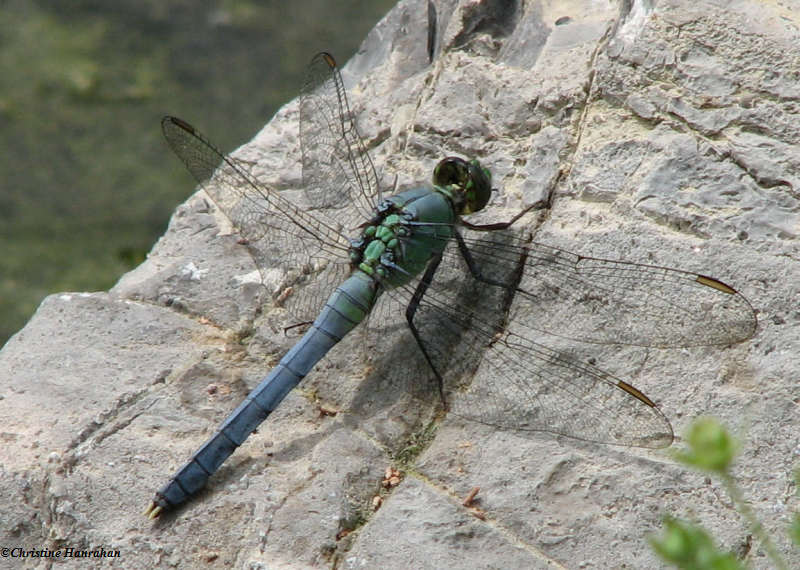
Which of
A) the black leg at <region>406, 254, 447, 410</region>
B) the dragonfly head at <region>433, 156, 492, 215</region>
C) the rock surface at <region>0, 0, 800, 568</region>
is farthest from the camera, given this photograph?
the dragonfly head at <region>433, 156, 492, 215</region>

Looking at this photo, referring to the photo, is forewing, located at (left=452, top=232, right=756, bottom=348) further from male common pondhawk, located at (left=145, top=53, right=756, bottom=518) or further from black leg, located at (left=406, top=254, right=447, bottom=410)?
black leg, located at (left=406, top=254, right=447, bottom=410)

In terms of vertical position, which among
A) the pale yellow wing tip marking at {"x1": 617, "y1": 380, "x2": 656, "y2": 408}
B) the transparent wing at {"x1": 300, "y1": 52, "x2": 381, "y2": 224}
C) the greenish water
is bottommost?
the pale yellow wing tip marking at {"x1": 617, "y1": 380, "x2": 656, "y2": 408}

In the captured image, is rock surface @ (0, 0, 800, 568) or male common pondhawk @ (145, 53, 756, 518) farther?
male common pondhawk @ (145, 53, 756, 518)

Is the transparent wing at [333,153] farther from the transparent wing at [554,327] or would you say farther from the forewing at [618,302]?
the forewing at [618,302]

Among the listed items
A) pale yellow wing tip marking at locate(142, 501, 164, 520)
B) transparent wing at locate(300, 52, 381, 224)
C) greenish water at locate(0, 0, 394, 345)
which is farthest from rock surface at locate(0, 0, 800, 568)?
greenish water at locate(0, 0, 394, 345)

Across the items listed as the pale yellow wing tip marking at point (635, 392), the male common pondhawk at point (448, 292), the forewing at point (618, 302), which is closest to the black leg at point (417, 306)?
the male common pondhawk at point (448, 292)

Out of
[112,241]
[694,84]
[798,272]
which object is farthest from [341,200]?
[112,241]

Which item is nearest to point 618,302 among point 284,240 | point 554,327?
point 554,327
